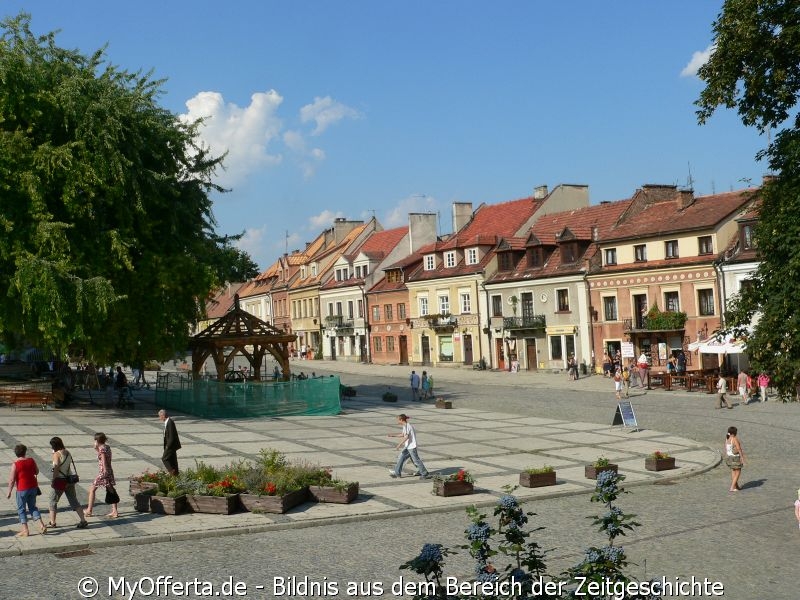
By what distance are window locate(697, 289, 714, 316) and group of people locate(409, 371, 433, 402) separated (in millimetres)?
15161

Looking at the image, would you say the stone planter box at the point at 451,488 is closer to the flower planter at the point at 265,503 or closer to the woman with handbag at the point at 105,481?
the flower planter at the point at 265,503

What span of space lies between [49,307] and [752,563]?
76.1ft

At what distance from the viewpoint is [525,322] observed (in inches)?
2207

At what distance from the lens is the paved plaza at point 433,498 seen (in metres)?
12.8

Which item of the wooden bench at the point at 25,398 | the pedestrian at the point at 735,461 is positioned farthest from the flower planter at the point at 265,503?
the wooden bench at the point at 25,398

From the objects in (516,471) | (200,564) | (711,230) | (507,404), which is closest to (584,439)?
(516,471)

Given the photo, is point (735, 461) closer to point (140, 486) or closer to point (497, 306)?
point (140, 486)

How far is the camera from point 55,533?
14.6 meters

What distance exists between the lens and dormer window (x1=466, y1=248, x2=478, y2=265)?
201 ft

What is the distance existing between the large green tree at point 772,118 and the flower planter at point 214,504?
12.5m

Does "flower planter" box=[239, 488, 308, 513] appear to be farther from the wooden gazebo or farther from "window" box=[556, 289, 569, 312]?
"window" box=[556, 289, 569, 312]

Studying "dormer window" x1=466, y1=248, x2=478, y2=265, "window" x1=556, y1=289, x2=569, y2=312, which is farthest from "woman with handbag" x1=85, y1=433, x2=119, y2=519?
"dormer window" x1=466, y1=248, x2=478, y2=265

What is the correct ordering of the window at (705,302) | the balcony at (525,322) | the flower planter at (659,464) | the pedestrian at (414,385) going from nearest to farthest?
1. the flower planter at (659,464)
2. the pedestrian at (414,385)
3. the window at (705,302)
4. the balcony at (525,322)

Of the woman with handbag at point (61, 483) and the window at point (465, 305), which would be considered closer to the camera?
the woman with handbag at point (61, 483)
